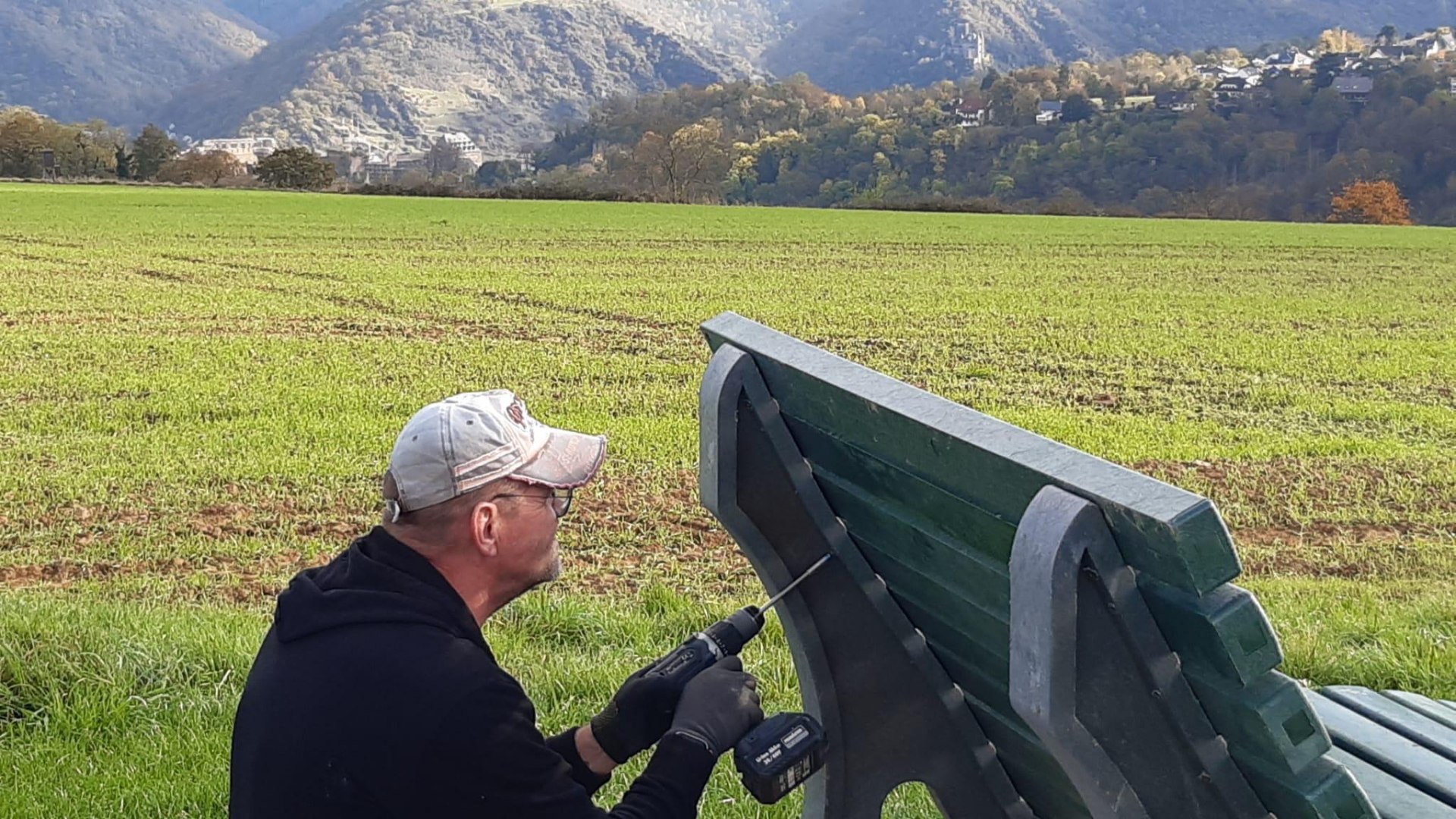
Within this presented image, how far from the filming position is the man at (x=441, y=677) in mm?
2152

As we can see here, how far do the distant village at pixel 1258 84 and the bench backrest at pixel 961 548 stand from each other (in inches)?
4133

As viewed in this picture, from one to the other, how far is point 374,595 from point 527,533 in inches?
13.8

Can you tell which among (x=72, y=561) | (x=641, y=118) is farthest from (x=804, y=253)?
(x=641, y=118)

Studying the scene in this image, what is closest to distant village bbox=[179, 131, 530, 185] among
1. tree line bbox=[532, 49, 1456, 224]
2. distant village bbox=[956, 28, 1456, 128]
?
tree line bbox=[532, 49, 1456, 224]

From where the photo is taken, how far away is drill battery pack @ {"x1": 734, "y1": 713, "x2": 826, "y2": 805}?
2.44m

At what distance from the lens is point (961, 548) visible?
189 cm

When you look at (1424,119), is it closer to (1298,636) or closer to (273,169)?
(273,169)

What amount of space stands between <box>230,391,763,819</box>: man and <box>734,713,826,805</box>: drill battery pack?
0.14 ft

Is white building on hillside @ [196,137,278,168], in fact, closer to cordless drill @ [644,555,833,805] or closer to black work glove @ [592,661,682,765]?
black work glove @ [592,661,682,765]

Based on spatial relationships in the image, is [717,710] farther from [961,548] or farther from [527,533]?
[961,548]

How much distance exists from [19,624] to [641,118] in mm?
129913

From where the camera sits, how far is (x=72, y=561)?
23.4 ft

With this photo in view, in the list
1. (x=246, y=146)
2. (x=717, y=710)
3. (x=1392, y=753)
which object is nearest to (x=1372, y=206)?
(x=1392, y=753)

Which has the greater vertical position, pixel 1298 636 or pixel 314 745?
pixel 314 745
